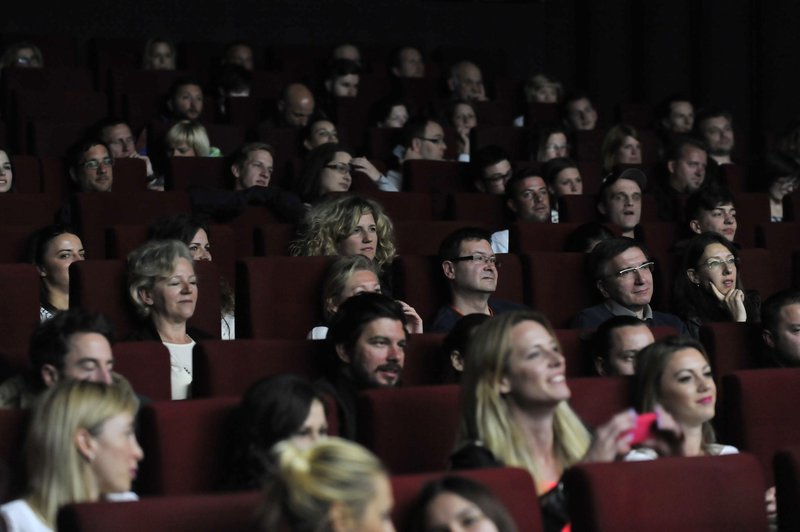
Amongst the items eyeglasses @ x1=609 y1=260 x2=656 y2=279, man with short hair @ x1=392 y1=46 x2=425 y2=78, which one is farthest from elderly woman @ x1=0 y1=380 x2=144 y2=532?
man with short hair @ x1=392 y1=46 x2=425 y2=78

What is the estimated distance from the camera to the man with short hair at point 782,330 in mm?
1654

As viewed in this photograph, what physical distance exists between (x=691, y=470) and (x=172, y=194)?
4.26 feet

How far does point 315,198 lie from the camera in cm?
233

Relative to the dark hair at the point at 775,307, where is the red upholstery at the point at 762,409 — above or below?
below

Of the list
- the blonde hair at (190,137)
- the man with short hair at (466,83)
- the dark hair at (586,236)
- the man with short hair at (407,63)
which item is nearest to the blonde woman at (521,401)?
the dark hair at (586,236)

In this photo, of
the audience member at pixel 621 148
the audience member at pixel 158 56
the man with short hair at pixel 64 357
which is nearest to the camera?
the man with short hair at pixel 64 357

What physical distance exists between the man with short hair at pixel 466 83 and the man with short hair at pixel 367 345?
6.44 ft

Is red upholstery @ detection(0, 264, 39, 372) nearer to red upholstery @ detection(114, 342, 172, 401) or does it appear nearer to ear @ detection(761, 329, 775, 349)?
red upholstery @ detection(114, 342, 172, 401)

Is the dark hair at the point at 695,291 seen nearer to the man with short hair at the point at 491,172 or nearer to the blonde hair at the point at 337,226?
the blonde hair at the point at 337,226

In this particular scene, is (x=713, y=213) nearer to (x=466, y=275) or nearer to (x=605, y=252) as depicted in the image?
(x=605, y=252)

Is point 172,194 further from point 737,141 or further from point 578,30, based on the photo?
point 578,30

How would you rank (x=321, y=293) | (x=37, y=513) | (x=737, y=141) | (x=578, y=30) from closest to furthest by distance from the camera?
1. (x=37, y=513)
2. (x=321, y=293)
3. (x=737, y=141)
4. (x=578, y=30)

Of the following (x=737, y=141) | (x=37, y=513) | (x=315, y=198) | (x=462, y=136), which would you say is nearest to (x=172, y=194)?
(x=315, y=198)

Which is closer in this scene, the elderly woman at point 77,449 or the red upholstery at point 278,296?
the elderly woman at point 77,449
